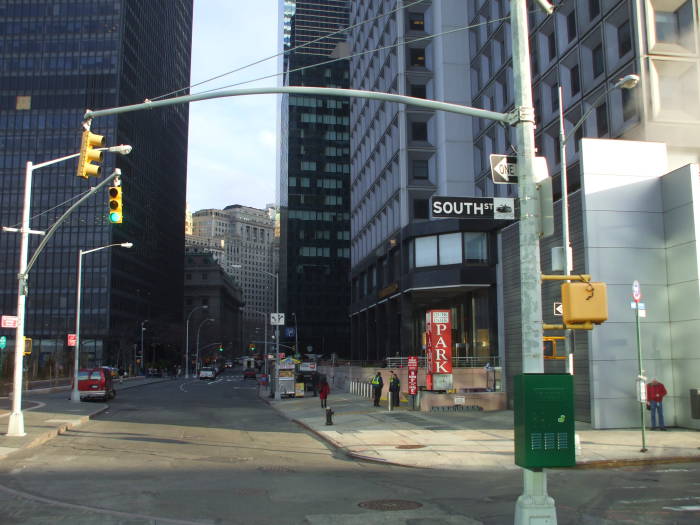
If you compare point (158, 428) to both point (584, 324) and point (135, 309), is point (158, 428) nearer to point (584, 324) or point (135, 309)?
point (584, 324)

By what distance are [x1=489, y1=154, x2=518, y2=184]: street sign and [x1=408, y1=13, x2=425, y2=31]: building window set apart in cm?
4932

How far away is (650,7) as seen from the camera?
24.3 meters

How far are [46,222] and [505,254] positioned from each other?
105 meters

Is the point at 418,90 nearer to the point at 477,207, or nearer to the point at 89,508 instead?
the point at 477,207

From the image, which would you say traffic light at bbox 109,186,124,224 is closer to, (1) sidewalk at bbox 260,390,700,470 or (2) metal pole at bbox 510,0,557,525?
(1) sidewalk at bbox 260,390,700,470

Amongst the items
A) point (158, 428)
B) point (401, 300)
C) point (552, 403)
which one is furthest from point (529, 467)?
point (401, 300)

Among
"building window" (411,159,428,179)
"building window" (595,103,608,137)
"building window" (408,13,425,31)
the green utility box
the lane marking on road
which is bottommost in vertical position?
the lane marking on road

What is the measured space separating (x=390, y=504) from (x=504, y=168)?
5.57m

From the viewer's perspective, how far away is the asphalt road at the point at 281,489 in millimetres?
9398

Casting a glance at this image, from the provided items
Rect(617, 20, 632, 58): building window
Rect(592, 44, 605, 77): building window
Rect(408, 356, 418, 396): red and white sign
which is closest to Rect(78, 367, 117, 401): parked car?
Rect(408, 356, 418, 396): red and white sign

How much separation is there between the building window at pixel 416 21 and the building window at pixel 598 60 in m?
28.9

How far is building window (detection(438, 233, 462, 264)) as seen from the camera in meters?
45.2

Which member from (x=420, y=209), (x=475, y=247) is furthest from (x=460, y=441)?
(x=420, y=209)

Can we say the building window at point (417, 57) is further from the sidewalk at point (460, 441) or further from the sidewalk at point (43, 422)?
the sidewalk at point (43, 422)
